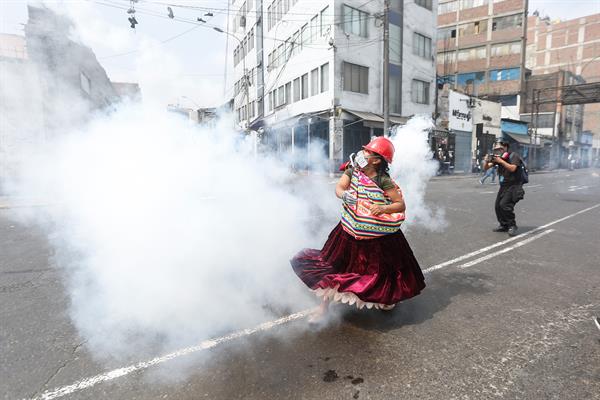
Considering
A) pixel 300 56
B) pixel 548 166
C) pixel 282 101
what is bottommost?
pixel 548 166

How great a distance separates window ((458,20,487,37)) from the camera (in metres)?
43.8

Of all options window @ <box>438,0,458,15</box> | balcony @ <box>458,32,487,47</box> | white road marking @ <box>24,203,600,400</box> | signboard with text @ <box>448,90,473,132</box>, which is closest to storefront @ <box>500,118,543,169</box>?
signboard with text @ <box>448,90,473,132</box>

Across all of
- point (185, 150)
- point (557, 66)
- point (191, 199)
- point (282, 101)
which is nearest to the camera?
point (191, 199)

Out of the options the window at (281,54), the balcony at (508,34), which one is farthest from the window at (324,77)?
the balcony at (508,34)

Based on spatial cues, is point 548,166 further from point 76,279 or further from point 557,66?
point 76,279

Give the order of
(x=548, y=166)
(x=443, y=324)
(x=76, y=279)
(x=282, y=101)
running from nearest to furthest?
(x=443, y=324), (x=76, y=279), (x=282, y=101), (x=548, y=166)

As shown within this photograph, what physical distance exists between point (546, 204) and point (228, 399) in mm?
11694

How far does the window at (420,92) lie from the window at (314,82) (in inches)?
305

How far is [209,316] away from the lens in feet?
10.0

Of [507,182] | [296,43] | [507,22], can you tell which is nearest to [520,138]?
[507,22]

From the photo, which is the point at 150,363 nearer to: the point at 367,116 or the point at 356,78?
the point at 367,116

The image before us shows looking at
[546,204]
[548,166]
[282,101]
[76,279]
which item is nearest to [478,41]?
[548,166]

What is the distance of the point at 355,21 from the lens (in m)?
20.9

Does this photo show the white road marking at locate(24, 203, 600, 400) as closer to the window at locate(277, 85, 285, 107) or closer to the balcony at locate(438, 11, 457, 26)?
the window at locate(277, 85, 285, 107)
